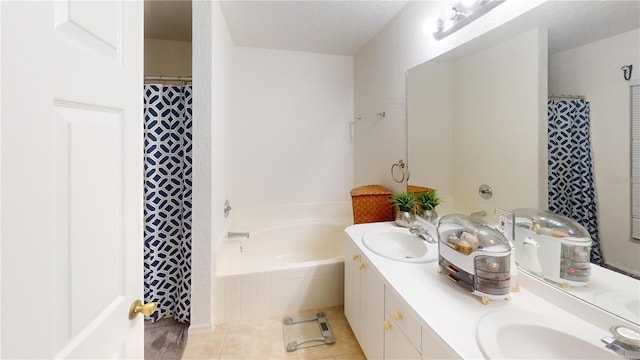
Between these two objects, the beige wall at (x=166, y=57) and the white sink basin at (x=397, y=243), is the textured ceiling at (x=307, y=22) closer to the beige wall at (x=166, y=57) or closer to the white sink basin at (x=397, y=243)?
the beige wall at (x=166, y=57)

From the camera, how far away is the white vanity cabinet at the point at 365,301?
51.7 inches

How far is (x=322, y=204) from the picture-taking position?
301 cm

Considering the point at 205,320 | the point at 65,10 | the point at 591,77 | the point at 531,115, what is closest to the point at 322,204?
the point at 205,320

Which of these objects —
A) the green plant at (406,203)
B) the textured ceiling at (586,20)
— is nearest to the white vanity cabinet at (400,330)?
the green plant at (406,203)

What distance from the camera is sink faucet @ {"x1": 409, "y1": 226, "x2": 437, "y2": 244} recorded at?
5.04 feet

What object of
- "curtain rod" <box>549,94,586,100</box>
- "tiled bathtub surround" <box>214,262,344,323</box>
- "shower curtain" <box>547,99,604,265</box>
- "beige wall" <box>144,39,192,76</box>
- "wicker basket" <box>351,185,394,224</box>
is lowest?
"tiled bathtub surround" <box>214,262,344,323</box>

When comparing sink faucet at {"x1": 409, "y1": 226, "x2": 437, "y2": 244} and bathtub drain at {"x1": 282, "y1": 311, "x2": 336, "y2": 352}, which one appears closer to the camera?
sink faucet at {"x1": 409, "y1": 226, "x2": 437, "y2": 244}

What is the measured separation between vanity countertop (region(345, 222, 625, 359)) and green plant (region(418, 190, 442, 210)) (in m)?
0.60

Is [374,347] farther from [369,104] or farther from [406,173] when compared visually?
[369,104]

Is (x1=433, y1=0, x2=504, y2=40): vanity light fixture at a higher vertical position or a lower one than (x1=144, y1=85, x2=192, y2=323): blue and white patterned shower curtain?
higher

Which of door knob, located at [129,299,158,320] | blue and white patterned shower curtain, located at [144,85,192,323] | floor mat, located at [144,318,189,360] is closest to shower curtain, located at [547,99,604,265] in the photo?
door knob, located at [129,299,158,320]

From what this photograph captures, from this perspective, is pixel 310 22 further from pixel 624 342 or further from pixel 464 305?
pixel 624 342

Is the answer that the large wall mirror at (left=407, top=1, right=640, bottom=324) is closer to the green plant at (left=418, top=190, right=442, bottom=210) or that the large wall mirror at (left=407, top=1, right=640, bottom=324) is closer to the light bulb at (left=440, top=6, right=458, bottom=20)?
the green plant at (left=418, top=190, right=442, bottom=210)

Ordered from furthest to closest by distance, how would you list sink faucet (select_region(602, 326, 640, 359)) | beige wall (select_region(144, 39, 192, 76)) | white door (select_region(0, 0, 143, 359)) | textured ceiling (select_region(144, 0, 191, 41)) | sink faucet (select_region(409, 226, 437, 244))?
1. beige wall (select_region(144, 39, 192, 76))
2. textured ceiling (select_region(144, 0, 191, 41))
3. sink faucet (select_region(409, 226, 437, 244))
4. sink faucet (select_region(602, 326, 640, 359))
5. white door (select_region(0, 0, 143, 359))
